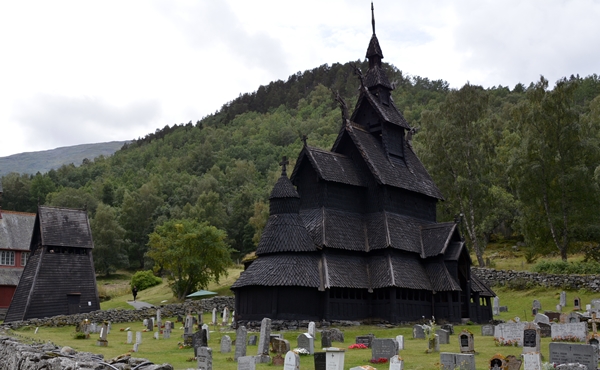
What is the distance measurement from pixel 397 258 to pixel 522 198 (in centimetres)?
1924

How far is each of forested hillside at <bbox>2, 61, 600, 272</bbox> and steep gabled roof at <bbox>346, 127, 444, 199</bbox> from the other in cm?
493

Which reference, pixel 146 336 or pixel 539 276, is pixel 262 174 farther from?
pixel 146 336

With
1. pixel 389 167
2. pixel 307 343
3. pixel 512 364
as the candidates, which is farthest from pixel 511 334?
pixel 389 167

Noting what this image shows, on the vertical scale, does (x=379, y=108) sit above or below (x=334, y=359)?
above

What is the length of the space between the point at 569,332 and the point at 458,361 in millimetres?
8843

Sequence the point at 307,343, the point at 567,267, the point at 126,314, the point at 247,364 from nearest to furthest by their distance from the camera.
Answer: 1. the point at 247,364
2. the point at 307,343
3. the point at 126,314
4. the point at 567,267

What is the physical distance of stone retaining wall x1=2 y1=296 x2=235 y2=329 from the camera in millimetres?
42062

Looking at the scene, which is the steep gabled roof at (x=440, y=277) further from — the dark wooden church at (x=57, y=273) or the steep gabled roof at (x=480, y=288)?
the dark wooden church at (x=57, y=273)

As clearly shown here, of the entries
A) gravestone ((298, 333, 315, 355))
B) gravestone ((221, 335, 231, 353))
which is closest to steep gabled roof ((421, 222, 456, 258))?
gravestone ((298, 333, 315, 355))

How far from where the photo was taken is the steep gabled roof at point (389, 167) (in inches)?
1575

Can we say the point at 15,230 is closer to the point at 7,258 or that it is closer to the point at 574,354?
the point at 7,258

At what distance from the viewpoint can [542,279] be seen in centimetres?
4578

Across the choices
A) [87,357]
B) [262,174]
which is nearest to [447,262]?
[87,357]

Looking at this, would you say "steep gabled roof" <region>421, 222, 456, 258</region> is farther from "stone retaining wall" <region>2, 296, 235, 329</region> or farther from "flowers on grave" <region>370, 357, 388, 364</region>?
"flowers on grave" <region>370, 357, 388, 364</region>
